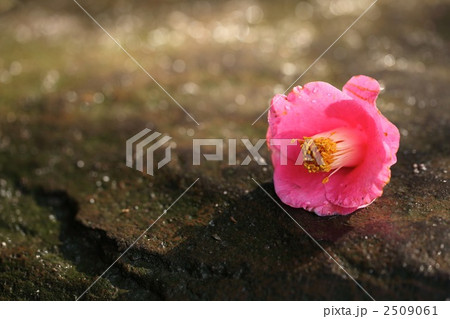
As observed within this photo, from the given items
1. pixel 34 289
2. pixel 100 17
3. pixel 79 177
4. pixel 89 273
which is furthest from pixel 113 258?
pixel 100 17

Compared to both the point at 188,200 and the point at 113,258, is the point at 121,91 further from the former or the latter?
the point at 113,258

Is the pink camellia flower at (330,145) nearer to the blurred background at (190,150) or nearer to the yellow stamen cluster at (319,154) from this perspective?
the yellow stamen cluster at (319,154)

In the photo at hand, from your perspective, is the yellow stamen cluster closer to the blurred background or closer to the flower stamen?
the flower stamen

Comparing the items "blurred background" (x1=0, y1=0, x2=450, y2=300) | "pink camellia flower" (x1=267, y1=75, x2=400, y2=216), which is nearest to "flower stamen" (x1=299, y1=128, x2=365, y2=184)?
"pink camellia flower" (x1=267, y1=75, x2=400, y2=216)

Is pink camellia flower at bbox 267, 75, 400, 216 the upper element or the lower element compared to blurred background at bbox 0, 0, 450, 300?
upper

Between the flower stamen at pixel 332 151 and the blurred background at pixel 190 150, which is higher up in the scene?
the flower stamen at pixel 332 151

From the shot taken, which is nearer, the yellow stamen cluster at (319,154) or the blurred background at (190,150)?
the blurred background at (190,150)

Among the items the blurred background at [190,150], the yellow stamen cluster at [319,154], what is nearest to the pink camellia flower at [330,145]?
the yellow stamen cluster at [319,154]
